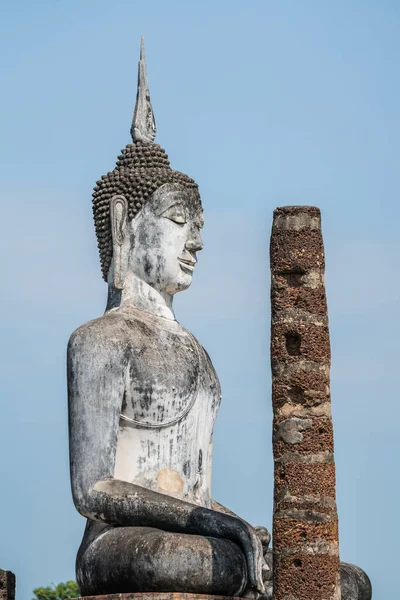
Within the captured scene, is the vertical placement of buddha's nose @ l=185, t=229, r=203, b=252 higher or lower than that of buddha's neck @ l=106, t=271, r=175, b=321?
higher

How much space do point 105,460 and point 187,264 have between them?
1958mm

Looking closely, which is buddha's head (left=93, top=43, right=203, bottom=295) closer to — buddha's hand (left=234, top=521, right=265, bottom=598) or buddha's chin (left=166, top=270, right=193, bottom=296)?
buddha's chin (left=166, top=270, right=193, bottom=296)

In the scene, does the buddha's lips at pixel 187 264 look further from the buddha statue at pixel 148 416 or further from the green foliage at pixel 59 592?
the green foliage at pixel 59 592

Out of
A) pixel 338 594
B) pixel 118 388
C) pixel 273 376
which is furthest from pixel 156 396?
pixel 338 594

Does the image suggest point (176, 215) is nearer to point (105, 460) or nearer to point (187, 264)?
point (187, 264)

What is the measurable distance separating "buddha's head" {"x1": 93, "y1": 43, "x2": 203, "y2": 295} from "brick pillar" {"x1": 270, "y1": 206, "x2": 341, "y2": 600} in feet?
4.96

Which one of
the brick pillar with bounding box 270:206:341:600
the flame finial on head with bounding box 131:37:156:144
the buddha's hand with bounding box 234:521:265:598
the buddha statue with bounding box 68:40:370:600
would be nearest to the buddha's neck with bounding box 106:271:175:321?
the buddha statue with bounding box 68:40:370:600

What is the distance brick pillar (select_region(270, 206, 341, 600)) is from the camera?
14.2m

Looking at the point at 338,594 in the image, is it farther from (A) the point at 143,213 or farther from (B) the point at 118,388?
(A) the point at 143,213

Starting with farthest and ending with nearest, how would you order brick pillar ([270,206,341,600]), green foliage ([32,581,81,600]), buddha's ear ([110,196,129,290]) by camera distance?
green foliage ([32,581,81,600])
buddha's ear ([110,196,129,290])
brick pillar ([270,206,341,600])

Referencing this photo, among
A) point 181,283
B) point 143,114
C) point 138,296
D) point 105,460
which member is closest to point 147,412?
point 105,460

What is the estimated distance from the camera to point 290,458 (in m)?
14.4

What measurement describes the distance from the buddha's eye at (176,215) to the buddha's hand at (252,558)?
2.85m

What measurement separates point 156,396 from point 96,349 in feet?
2.02
